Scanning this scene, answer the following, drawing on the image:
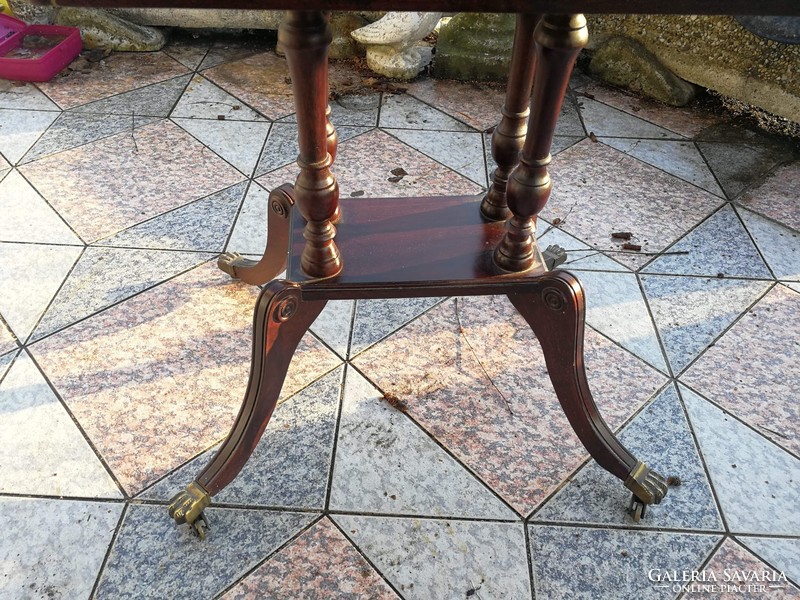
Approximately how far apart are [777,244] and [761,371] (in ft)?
2.07

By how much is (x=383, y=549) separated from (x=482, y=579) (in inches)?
8.1

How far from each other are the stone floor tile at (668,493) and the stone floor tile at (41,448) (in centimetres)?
100

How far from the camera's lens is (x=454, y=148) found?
8.37 feet

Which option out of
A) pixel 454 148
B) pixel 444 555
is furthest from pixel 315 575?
pixel 454 148

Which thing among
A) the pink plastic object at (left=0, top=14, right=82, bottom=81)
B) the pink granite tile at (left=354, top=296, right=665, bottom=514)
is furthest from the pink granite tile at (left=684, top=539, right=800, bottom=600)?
the pink plastic object at (left=0, top=14, right=82, bottom=81)

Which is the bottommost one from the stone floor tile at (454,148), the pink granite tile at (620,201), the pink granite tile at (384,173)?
the pink granite tile at (384,173)

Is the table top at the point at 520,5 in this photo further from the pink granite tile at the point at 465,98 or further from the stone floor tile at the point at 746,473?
the pink granite tile at the point at 465,98

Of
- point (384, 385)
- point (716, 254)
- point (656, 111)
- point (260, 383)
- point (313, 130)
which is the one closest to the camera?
point (313, 130)

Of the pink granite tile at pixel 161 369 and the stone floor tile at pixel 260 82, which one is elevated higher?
the stone floor tile at pixel 260 82

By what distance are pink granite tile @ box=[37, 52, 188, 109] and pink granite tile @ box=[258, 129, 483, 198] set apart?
1066mm

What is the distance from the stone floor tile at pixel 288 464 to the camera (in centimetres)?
139

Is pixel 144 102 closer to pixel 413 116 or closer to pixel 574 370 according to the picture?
→ pixel 413 116

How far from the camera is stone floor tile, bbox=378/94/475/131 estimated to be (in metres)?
2.68

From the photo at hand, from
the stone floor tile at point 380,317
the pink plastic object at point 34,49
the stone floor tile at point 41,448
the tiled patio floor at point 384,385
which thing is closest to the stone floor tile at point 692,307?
the tiled patio floor at point 384,385
